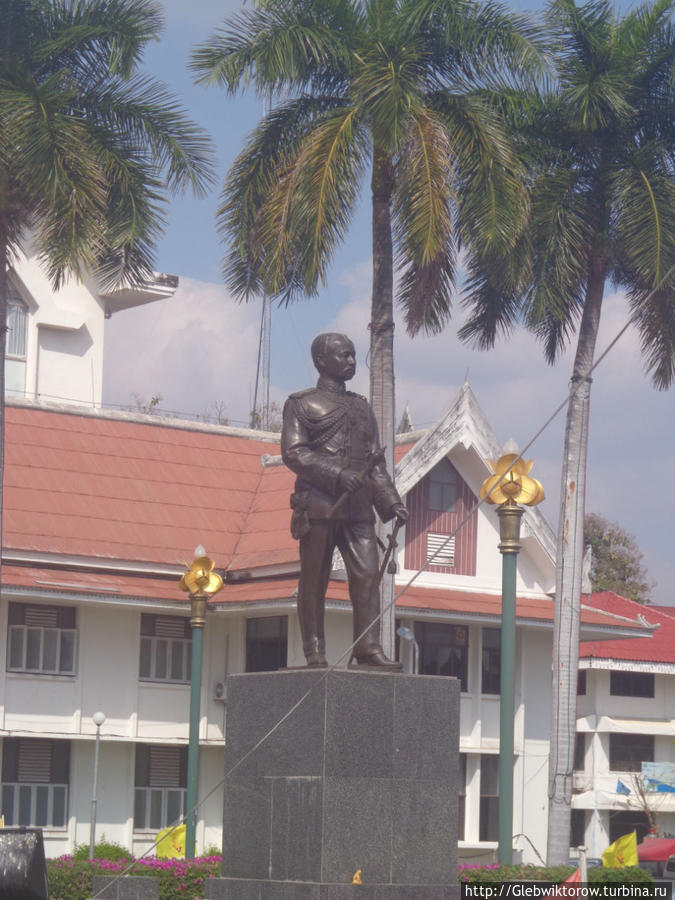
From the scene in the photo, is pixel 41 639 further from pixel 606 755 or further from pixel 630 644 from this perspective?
pixel 630 644

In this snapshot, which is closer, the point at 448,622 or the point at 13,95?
the point at 13,95

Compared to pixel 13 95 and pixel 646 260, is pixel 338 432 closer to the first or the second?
pixel 13 95

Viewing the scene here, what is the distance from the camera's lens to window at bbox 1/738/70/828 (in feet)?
96.7

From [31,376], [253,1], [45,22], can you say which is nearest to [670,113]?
[253,1]

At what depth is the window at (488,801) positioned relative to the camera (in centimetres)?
3222

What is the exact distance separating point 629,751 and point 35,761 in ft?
64.4

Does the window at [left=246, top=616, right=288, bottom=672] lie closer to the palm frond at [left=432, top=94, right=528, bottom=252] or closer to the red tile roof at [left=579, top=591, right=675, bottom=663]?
the palm frond at [left=432, top=94, right=528, bottom=252]

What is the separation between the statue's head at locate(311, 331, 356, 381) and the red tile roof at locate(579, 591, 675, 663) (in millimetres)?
28812

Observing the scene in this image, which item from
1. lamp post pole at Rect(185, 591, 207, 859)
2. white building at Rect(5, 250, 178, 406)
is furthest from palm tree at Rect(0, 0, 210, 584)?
white building at Rect(5, 250, 178, 406)

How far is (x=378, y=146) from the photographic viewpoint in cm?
2181

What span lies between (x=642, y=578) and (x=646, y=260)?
117 ft

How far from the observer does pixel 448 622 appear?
32000 millimetres

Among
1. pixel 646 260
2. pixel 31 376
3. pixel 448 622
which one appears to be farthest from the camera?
pixel 31 376

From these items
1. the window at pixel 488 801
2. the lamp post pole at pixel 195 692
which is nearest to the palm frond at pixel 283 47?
the lamp post pole at pixel 195 692
